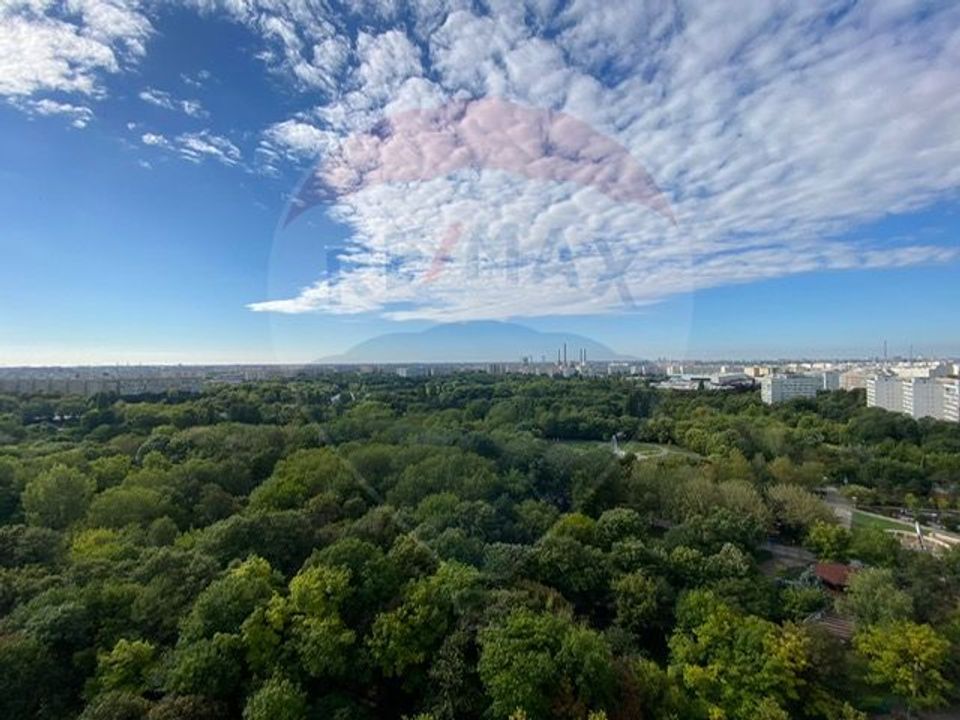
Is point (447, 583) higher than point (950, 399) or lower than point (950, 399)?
higher

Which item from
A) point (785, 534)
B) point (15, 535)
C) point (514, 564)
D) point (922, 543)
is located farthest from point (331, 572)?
point (922, 543)

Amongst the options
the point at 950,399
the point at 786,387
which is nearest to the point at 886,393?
the point at 950,399

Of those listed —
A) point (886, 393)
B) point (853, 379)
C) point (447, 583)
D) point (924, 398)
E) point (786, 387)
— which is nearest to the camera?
point (447, 583)

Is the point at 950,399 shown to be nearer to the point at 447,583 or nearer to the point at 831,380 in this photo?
the point at 831,380

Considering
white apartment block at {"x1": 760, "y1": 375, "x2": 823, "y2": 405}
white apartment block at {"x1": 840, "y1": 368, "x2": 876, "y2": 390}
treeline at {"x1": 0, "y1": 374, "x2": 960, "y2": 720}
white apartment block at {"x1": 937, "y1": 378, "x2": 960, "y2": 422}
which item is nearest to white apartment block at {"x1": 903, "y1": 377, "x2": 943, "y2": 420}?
white apartment block at {"x1": 937, "y1": 378, "x2": 960, "y2": 422}

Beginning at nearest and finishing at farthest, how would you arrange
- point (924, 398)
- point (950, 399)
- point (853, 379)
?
point (950, 399), point (924, 398), point (853, 379)

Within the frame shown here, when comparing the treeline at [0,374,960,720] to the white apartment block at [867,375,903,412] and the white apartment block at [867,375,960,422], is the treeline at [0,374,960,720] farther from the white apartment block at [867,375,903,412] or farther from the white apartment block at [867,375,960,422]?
the white apartment block at [867,375,903,412]

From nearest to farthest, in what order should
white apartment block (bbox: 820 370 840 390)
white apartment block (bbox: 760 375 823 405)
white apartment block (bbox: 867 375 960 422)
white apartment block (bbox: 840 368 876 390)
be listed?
white apartment block (bbox: 867 375 960 422) → white apartment block (bbox: 760 375 823 405) → white apartment block (bbox: 840 368 876 390) → white apartment block (bbox: 820 370 840 390)
